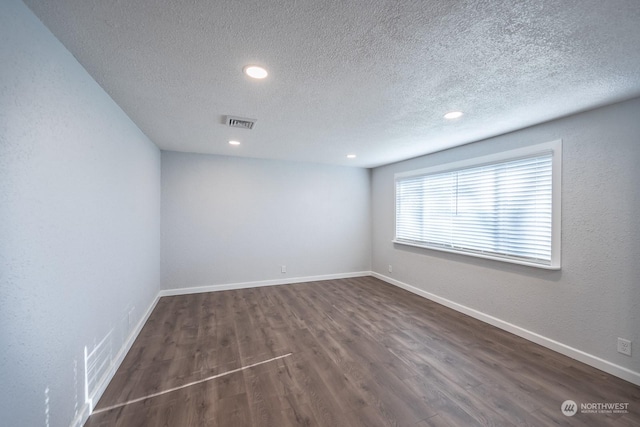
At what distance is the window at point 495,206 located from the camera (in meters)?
2.62

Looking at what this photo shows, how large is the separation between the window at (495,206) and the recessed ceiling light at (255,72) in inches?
113

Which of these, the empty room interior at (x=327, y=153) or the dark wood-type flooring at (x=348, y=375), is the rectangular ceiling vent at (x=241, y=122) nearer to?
the empty room interior at (x=327, y=153)

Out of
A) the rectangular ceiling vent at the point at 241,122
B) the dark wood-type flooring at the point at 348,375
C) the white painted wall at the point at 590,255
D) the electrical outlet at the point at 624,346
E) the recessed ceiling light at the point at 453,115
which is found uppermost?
Result: the rectangular ceiling vent at the point at 241,122

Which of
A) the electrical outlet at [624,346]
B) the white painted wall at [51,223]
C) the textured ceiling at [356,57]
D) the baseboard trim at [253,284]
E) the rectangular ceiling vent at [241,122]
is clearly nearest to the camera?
the white painted wall at [51,223]

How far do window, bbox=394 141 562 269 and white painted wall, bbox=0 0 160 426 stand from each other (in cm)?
394

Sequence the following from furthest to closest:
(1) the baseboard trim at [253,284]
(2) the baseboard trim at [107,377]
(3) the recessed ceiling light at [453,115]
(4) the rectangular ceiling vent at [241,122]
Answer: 1. (1) the baseboard trim at [253,284]
2. (4) the rectangular ceiling vent at [241,122]
3. (3) the recessed ceiling light at [453,115]
4. (2) the baseboard trim at [107,377]

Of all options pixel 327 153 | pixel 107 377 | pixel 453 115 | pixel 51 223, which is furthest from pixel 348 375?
pixel 327 153

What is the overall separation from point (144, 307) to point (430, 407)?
330 centimetres

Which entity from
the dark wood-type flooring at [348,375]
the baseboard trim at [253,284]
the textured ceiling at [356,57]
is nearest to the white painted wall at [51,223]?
the textured ceiling at [356,57]

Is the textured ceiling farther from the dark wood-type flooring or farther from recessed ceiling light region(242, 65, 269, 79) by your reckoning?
the dark wood-type flooring

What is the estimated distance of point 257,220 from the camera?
466cm

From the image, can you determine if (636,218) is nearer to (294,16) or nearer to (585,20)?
(585,20)

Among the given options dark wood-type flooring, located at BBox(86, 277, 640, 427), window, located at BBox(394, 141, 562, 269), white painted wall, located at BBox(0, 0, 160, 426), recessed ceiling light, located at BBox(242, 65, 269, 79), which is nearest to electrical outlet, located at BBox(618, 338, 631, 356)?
dark wood-type flooring, located at BBox(86, 277, 640, 427)

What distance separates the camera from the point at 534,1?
1.14 m
